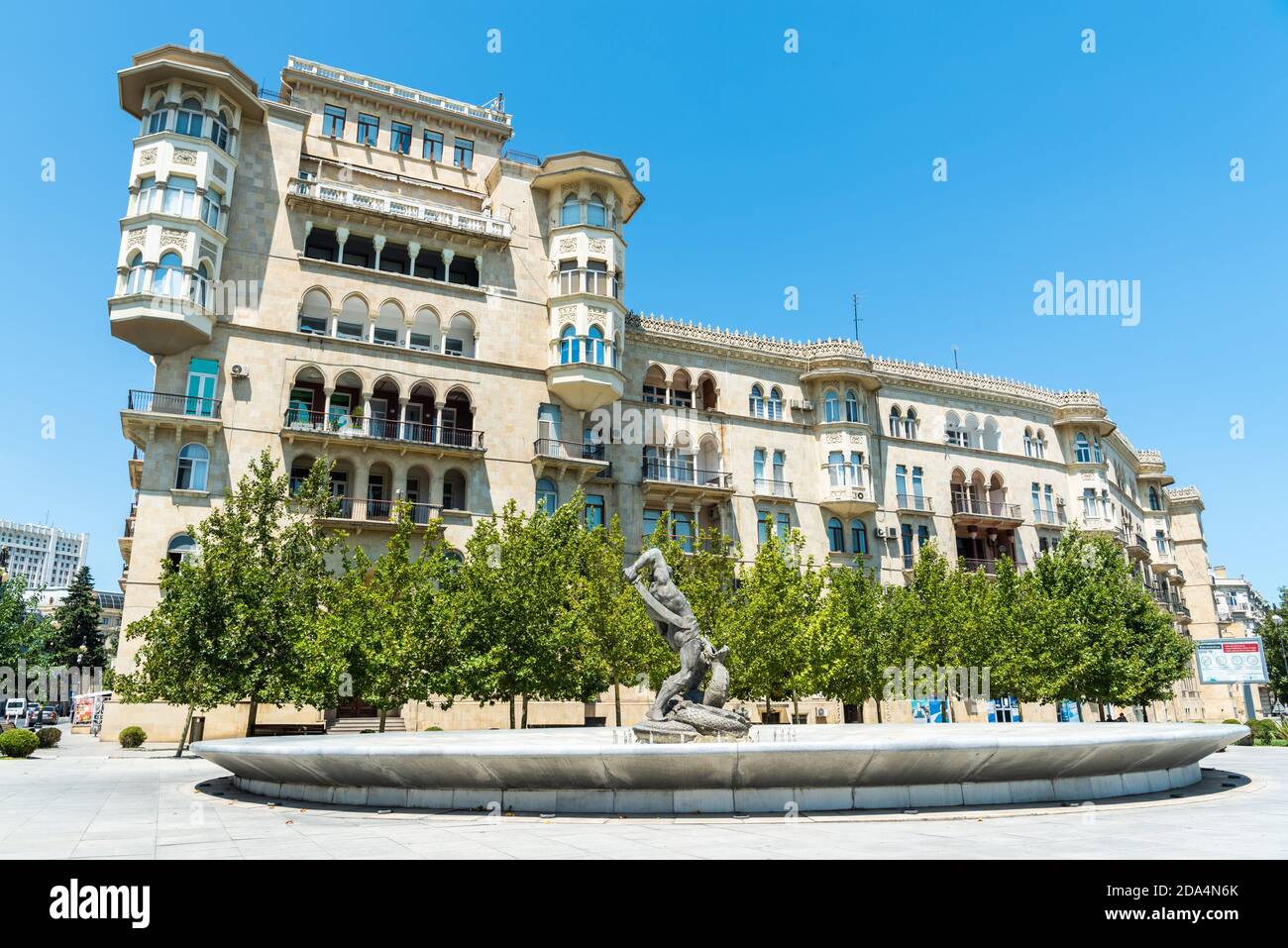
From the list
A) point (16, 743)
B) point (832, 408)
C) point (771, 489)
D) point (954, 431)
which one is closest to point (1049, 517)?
point (954, 431)

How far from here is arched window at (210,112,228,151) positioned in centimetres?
3703

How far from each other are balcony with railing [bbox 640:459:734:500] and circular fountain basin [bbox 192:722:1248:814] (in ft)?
104

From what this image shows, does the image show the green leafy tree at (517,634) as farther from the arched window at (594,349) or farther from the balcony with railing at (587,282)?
the balcony with railing at (587,282)

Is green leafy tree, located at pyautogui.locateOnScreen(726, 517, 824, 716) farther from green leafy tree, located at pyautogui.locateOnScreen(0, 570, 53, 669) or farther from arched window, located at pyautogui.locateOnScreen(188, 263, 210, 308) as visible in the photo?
green leafy tree, located at pyautogui.locateOnScreen(0, 570, 53, 669)

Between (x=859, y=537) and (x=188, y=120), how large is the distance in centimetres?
4033

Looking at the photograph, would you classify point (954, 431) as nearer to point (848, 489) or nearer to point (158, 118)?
point (848, 489)

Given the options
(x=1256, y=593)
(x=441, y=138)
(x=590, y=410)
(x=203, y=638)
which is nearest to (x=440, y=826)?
(x=203, y=638)

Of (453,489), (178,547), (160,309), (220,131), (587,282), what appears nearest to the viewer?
(178,547)

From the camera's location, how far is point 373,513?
37.7 m

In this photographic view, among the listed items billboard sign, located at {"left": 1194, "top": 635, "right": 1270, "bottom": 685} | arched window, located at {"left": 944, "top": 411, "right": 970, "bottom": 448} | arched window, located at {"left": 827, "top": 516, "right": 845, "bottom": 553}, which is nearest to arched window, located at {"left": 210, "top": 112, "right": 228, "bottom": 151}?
arched window, located at {"left": 827, "top": 516, "right": 845, "bottom": 553}

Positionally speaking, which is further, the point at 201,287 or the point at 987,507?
the point at 987,507

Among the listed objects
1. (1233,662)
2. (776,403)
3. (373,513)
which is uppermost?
(776,403)

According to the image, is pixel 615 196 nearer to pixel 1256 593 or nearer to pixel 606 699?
pixel 606 699
